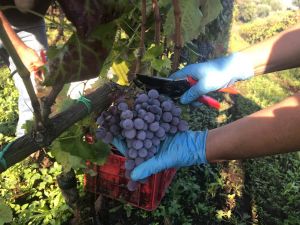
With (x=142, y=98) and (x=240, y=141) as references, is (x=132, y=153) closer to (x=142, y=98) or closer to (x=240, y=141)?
(x=142, y=98)

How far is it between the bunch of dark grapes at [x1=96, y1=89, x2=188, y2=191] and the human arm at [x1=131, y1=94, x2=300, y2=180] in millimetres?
99

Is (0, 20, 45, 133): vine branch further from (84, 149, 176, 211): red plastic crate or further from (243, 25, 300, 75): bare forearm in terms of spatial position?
(243, 25, 300, 75): bare forearm

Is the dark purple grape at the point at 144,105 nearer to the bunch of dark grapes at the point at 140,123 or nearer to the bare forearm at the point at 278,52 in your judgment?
the bunch of dark grapes at the point at 140,123

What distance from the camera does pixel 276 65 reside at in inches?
86.4

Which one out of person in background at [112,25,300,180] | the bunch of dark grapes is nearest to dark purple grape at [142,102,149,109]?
the bunch of dark grapes

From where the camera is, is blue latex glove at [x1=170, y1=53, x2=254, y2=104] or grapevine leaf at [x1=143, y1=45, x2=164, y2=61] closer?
grapevine leaf at [x1=143, y1=45, x2=164, y2=61]

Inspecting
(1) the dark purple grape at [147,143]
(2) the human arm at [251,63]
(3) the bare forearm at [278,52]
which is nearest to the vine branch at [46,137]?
(1) the dark purple grape at [147,143]

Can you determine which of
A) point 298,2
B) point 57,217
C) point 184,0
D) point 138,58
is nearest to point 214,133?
point 138,58

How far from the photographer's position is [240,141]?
64.9 inches

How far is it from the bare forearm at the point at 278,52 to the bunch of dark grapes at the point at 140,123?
0.77m

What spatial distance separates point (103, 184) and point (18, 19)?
1.38 meters

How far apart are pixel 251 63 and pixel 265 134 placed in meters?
0.70

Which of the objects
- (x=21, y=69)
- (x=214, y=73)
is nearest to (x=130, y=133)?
(x=21, y=69)

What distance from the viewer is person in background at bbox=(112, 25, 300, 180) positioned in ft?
5.24
